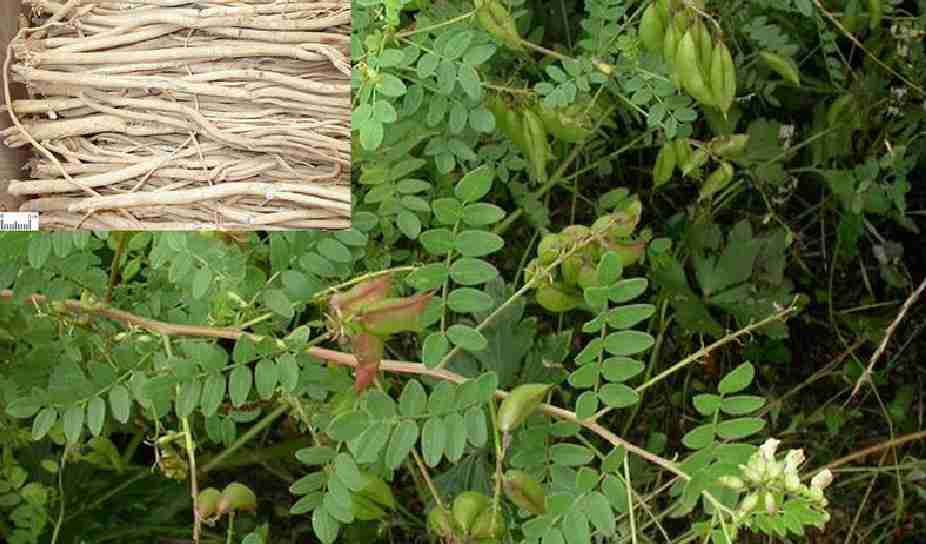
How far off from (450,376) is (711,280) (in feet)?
2.70

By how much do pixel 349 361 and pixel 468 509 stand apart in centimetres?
18

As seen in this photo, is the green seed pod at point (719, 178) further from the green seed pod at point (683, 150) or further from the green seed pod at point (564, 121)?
the green seed pod at point (564, 121)

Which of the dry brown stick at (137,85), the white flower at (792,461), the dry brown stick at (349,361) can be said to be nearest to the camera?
the white flower at (792,461)

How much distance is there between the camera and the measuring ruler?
1224 millimetres

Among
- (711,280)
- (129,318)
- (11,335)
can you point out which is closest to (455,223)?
(129,318)

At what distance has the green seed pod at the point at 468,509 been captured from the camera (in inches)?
44.9

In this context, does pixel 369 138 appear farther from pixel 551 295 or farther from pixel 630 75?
pixel 630 75

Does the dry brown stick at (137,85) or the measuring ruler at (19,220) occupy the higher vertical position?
the dry brown stick at (137,85)

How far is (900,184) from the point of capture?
1790 millimetres

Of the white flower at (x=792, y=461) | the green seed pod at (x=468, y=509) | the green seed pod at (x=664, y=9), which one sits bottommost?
the green seed pod at (x=468, y=509)

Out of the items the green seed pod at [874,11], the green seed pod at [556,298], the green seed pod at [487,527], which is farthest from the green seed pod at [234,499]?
the green seed pod at [874,11]

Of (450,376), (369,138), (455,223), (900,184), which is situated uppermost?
(369,138)

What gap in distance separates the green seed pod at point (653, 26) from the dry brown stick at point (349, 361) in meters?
0.42

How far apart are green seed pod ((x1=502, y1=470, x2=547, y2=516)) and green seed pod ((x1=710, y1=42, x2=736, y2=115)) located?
469 millimetres
